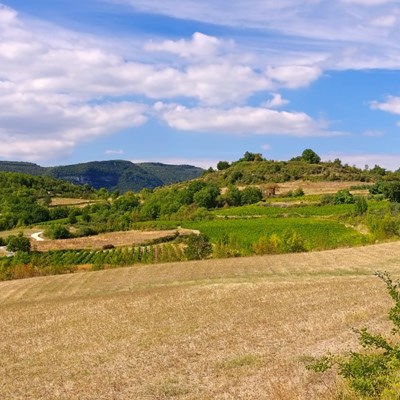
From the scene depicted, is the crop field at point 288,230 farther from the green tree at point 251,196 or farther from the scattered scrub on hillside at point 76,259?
the green tree at point 251,196

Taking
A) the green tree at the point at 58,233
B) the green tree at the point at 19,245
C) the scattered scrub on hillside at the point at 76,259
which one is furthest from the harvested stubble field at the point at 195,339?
the green tree at the point at 58,233

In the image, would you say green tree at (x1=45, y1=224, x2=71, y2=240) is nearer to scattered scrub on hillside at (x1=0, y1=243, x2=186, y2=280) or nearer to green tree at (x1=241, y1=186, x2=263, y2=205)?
scattered scrub on hillside at (x1=0, y1=243, x2=186, y2=280)

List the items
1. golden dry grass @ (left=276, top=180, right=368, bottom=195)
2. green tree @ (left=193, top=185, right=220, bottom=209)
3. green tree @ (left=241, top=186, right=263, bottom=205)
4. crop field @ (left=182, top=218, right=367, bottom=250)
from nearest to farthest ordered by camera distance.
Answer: crop field @ (left=182, top=218, right=367, bottom=250) < green tree @ (left=241, top=186, right=263, bottom=205) < golden dry grass @ (left=276, top=180, right=368, bottom=195) < green tree @ (left=193, top=185, right=220, bottom=209)

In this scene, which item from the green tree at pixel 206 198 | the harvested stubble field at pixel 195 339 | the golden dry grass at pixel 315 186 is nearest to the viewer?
the harvested stubble field at pixel 195 339

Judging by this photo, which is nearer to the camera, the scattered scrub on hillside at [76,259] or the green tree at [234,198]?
the scattered scrub on hillside at [76,259]

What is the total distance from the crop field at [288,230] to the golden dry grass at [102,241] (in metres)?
9.82

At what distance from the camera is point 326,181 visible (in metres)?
165

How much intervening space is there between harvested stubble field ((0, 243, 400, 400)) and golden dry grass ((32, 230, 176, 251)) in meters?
69.1

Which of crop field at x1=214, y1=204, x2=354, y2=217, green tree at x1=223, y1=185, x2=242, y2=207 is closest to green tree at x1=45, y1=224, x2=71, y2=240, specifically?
crop field at x1=214, y1=204, x2=354, y2=217

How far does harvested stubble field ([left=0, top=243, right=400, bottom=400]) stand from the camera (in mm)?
13981

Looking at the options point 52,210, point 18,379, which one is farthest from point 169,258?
point 52,210

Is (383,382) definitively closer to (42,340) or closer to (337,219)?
(42,340)

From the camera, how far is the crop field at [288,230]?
68812 mm

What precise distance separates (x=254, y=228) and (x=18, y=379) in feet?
261
